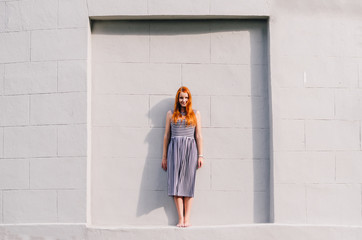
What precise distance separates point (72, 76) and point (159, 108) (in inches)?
48.2

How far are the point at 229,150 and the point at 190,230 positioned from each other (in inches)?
46.5

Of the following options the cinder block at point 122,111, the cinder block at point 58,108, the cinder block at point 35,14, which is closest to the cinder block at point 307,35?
the cinder block at point 122,111

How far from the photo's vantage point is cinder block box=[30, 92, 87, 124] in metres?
7.37

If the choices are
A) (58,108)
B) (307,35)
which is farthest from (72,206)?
(307,35)

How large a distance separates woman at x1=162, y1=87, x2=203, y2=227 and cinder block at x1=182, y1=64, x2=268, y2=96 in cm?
29

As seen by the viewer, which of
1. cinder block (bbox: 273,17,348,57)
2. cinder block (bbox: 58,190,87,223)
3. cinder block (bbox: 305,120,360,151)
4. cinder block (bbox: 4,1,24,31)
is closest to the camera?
cinder block (bbox: 58,190,87,223)

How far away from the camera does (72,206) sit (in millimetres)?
7262

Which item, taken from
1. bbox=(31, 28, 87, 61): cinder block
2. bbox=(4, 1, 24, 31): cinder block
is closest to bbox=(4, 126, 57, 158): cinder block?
bbox=(31, 28, 87, 61): cinder block

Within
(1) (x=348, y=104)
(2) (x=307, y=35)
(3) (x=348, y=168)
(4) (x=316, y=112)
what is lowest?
(3) (x=348, y=168)

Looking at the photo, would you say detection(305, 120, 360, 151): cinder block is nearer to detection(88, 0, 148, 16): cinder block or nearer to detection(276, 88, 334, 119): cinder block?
detection(276, 88, 334, 119): cinder block

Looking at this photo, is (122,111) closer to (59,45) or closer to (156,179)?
(156,179)

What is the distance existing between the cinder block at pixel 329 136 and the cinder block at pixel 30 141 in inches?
132

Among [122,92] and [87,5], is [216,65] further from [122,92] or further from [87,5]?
[87,5]

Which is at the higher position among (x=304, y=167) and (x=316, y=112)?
(x=316, y=112)
